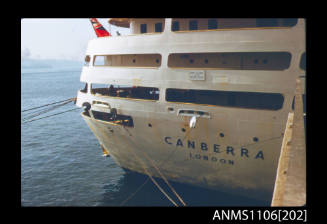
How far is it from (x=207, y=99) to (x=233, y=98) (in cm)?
151

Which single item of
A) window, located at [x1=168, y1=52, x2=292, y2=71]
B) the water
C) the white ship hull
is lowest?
the water

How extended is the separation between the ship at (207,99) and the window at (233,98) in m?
0.06

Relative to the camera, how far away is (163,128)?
498 inches

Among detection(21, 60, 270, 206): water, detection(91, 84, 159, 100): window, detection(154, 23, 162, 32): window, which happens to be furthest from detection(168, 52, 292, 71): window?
detection(21, 60, 270, 206): water

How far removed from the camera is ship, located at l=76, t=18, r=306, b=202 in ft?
33.7

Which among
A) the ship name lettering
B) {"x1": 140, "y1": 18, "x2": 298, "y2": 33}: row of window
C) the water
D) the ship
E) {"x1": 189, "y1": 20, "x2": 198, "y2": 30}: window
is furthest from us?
the water

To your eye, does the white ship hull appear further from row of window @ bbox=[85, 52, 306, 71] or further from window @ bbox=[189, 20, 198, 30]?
window @ bbox=[189, 20, 198, 30]

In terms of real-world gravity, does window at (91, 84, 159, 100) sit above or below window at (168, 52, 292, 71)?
below

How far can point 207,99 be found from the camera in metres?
13.5

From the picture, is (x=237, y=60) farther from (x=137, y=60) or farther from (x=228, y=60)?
(x=137, y=60)

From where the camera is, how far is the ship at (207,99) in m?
10.3

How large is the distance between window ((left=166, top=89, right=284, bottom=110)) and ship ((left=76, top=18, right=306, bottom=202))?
6 centimetres
